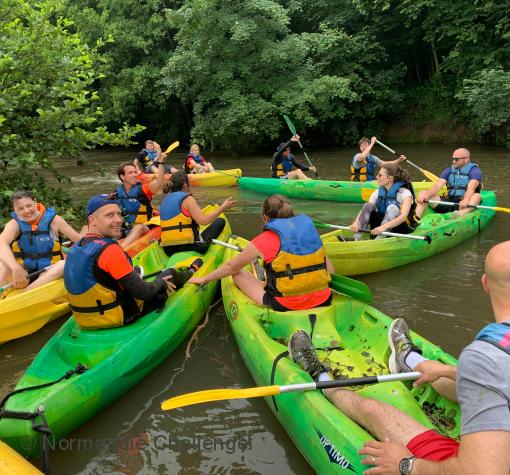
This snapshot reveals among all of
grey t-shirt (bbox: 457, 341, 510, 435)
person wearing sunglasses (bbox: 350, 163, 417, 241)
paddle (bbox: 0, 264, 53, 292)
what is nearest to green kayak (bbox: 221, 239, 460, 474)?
grey t-shirt (bbox: 457, 341, 510, 435)

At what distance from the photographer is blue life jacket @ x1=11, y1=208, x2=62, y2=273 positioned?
14.6 ft

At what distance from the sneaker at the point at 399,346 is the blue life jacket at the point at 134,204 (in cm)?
391

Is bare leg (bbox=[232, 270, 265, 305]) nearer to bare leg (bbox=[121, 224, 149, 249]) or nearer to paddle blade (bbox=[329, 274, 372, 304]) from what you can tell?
paddle blade (bbox=[329, 274, 372, 304])

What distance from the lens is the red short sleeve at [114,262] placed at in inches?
121

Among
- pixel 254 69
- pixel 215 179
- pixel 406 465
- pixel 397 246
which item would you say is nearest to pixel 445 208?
pixel 397 246

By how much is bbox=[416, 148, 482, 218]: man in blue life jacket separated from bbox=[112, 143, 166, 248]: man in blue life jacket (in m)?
3.63

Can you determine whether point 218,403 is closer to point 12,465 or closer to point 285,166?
point 12,465

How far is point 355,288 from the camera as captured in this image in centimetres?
351

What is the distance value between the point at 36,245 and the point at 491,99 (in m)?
13.3

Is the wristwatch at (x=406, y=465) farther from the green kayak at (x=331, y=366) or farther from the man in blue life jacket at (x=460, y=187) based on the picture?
the man in blue life jacket at (x=460, y=187)

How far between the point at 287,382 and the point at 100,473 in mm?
1178

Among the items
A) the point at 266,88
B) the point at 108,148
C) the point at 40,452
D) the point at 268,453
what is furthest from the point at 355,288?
the point at 108,148

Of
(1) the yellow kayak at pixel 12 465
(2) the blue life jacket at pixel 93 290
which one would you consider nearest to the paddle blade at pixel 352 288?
(2) the blue life jacket at pixel 93 290

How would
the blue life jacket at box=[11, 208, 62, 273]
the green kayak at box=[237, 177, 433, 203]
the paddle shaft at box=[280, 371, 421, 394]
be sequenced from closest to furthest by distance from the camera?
the paddle shaft at box=[280, 371, 421, 394]
the blue life jacket at box=[11, 208, 62, 273]
the green kayak at box=[237, 177, 433, 203]
